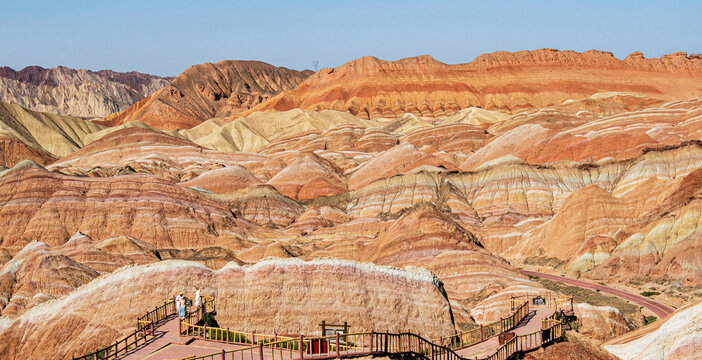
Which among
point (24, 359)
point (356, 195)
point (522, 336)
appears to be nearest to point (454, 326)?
point (522, 336)

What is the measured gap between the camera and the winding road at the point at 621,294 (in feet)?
186

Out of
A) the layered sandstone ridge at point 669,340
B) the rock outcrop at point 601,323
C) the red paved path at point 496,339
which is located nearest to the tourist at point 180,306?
the red paved path at point 496,339

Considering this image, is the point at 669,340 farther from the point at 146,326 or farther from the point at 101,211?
the point at 101,211

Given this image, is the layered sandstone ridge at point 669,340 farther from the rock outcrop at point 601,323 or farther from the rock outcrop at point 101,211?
the rock outcrop at point 101,211

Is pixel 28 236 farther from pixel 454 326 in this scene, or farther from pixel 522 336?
pixel 522 336

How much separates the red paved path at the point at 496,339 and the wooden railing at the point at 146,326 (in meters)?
9.90

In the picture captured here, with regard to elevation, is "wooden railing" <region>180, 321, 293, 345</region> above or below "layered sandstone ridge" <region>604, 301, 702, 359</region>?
above

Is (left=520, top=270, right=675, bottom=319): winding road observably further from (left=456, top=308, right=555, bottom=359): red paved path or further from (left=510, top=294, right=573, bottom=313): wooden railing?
(left=456, top=308, right=555, bottom=359): red paved path

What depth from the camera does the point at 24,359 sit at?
113 ft

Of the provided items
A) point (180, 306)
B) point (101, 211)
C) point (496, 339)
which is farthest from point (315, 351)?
point (101, 211)

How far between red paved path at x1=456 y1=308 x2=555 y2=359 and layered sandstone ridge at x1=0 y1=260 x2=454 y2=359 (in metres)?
3.27

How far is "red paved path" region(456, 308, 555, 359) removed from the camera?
32.7 meters

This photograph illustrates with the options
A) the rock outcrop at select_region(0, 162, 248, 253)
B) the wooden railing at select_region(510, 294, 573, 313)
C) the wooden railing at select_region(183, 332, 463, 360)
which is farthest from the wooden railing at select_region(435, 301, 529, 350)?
the rock outcrop at select_region(0, 162, 248, 253)

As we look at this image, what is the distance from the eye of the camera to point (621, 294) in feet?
208
